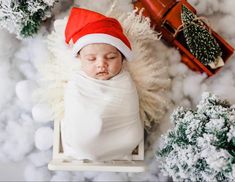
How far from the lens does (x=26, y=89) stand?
50.6 inches

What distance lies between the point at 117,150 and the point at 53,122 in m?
0.28

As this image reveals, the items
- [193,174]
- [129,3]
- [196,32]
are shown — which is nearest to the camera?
[193,174]

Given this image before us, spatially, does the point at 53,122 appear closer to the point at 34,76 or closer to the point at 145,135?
the point at 34,76

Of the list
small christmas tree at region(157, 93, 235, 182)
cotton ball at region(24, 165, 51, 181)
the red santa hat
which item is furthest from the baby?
cotton ball at region(24, 165, 51, 181)

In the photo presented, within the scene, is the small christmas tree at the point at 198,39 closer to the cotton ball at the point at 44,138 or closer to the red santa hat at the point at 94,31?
the red santa hat at the point at 94,31

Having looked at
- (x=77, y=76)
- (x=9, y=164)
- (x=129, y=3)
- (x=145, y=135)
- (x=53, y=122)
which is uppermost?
(x=129, y=3)

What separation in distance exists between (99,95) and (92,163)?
19 centimetres

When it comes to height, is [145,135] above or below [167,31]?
below

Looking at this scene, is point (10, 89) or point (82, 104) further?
point (10, 89)

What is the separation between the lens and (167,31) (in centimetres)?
124

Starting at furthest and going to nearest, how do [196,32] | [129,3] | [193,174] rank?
[129,3]
[196,32]
[193,174]

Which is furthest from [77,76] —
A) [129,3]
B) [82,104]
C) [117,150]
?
[129,3]

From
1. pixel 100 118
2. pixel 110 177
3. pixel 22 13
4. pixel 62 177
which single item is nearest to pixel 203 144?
pixel 100 118

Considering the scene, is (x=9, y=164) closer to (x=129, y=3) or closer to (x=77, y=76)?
(x=77, y=76)
